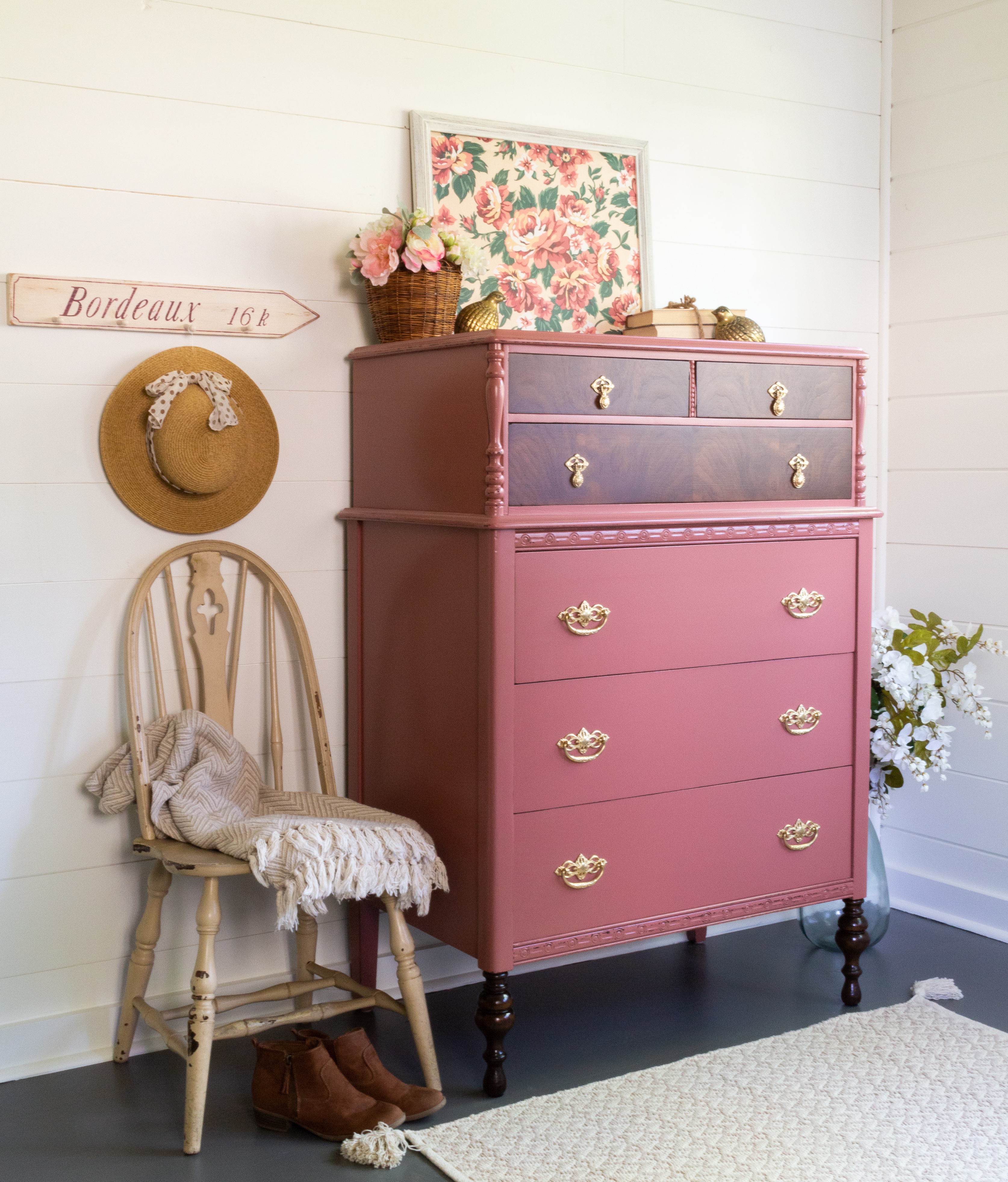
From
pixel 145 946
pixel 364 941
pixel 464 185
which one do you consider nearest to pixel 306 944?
pixel 364 941

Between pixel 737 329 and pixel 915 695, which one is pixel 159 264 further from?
pixel 915 695

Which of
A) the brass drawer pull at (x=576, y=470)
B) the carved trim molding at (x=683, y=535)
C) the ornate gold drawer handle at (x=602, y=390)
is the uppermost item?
the ornate gold drawer handle at (x=602, y=390)

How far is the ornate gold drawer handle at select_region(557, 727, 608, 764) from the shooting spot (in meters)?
2.09

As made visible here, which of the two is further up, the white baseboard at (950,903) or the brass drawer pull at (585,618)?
the brass drawer pull at (585,618)

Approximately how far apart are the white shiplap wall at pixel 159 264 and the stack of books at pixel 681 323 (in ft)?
1.72

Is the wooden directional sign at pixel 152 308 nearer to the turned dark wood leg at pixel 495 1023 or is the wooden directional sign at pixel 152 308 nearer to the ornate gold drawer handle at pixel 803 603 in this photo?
the ornate gold drawer handle at pixel 803 603

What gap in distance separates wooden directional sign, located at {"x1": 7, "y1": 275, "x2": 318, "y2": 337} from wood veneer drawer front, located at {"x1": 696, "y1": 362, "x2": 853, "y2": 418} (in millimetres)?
805

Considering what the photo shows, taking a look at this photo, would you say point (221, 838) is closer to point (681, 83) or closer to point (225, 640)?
point (225, 640)

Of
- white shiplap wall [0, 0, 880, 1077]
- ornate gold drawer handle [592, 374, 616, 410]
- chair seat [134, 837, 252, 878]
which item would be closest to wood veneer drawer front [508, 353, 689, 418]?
ornate gold drawer handle [592, 374, 616, 410]

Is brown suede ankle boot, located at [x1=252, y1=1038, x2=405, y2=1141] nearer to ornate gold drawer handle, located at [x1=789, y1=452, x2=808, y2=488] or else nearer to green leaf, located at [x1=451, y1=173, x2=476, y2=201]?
ornate gold drawer handle, located at [x1=789, y1=452, x2=808, y2=488]

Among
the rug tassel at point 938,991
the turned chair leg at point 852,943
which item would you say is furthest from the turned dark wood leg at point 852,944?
the rug tassel at point 938,991

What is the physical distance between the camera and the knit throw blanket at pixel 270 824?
6.30 ft

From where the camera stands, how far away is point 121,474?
2.21 metres

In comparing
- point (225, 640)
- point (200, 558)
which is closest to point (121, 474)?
point (200, 558)
